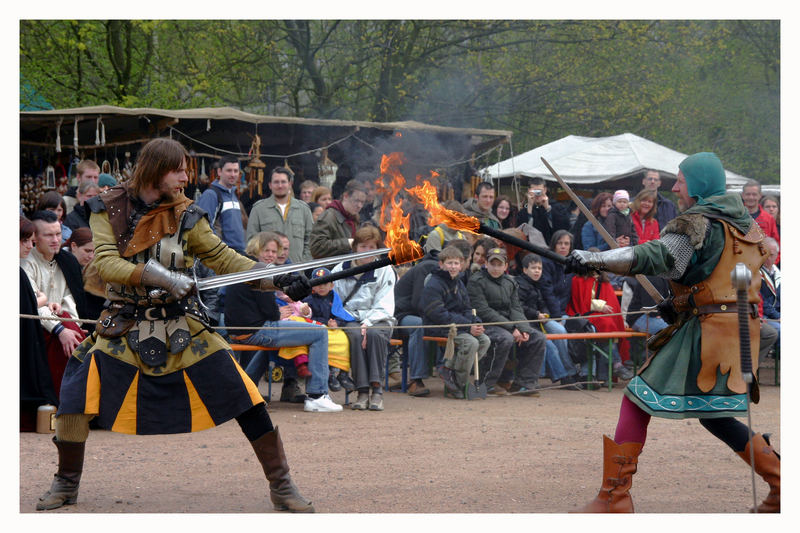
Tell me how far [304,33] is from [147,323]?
13.8 m

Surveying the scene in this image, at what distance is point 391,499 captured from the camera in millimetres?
4746

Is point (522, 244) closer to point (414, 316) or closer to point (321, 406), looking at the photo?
point (321, 406)

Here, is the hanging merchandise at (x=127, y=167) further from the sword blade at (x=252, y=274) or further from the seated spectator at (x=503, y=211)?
the sword blade at (x=252, y=274)

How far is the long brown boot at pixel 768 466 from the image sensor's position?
4.34m

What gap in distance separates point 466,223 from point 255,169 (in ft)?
27.1

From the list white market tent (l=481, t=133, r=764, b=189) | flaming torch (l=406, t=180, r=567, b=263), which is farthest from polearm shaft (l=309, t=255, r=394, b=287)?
white market tent (l=481, t=133, r=764, b=189)

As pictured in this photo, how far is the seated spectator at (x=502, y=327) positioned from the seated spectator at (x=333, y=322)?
1.27m

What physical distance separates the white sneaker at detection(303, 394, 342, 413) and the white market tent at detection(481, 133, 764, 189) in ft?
23.4

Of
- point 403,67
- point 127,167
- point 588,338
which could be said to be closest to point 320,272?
point 588,338

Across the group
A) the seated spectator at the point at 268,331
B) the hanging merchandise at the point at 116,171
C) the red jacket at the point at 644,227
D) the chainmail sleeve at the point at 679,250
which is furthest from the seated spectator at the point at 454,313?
the hanging merchandise at the point at 116,171

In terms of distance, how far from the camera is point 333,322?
26.0 feet

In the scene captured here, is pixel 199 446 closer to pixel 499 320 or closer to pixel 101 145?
pixel 499 320

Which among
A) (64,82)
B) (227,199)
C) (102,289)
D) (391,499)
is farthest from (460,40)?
(391,499)

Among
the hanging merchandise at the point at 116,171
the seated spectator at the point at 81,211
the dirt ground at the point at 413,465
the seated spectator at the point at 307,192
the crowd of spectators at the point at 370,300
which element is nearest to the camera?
the dirt ground at the point at 413,465
